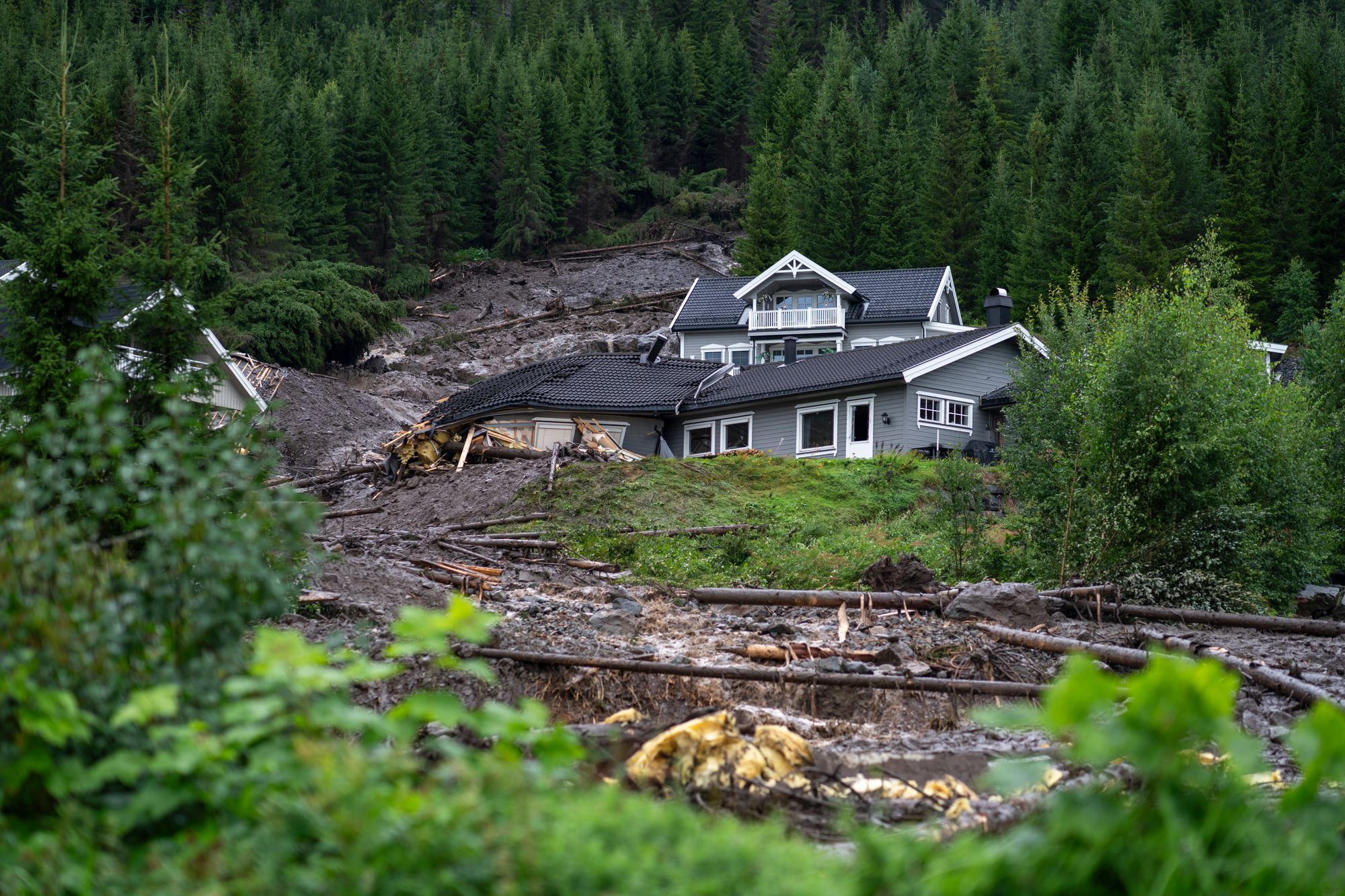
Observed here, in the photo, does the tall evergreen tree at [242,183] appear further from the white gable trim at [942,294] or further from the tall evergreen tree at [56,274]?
the tall evergreen tree at [56,274]

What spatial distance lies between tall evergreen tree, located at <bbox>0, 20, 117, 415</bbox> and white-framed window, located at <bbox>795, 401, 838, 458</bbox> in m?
26.0

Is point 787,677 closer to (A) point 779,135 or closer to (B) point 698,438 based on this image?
(B) point 698,438

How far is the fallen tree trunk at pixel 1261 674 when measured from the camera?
9734 millimetres

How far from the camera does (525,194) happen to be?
6906 centimetres

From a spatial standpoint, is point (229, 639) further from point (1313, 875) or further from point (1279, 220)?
point (1279, 220)

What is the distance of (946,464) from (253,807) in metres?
16.9

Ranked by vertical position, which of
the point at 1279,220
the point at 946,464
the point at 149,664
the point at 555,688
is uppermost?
the point at 1279,220

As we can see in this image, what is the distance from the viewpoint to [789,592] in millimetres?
16188

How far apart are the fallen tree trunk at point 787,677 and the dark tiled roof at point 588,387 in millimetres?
23244

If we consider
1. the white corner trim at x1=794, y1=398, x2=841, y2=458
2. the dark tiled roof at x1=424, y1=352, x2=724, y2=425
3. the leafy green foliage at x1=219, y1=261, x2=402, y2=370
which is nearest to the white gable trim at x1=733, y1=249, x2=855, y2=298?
the dark tiled roof at x1=424, y1=352, x2=724, y2=425

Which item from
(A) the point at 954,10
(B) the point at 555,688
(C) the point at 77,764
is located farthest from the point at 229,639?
(A) the point at 954,10

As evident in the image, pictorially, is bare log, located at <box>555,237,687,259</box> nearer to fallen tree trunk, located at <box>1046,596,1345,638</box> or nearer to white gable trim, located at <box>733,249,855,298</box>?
white gable trim, located at <box>733,249,855,298</box>

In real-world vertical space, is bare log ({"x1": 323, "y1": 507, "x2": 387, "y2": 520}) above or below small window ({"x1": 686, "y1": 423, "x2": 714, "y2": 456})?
below

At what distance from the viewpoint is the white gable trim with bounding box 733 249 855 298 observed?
45969 millimetres
